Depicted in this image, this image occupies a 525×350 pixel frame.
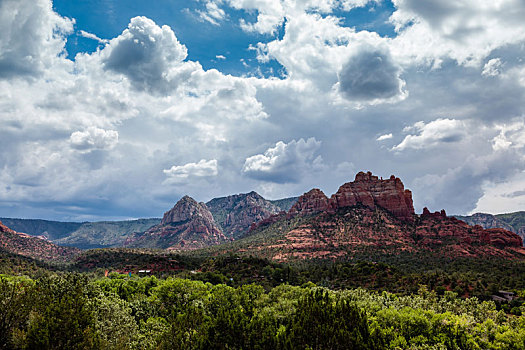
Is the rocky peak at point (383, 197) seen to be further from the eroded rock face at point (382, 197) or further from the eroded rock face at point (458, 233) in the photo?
the eroded rock face at point (458, 233)

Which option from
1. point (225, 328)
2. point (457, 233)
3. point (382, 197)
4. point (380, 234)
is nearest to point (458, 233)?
point (457, 233)

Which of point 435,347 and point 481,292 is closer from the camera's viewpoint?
point 435,347

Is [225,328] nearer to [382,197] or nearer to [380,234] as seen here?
[380,234]

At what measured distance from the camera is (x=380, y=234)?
154 meters

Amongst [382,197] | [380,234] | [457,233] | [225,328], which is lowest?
[225,328]

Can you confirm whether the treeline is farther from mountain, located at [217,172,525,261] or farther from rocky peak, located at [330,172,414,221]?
rocky peak, located at [330,172,414,221]

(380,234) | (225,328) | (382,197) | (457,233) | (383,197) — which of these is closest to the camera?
(225,328)

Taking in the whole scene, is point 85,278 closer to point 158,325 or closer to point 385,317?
point 158,325

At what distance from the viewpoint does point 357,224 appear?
167 m

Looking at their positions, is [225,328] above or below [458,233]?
below

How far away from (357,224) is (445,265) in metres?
63.2

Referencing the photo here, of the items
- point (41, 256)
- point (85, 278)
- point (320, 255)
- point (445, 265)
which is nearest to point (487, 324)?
point (85, 278)

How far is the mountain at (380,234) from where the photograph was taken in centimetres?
13338

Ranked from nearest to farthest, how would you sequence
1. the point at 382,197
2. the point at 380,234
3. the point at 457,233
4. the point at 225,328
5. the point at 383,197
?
the point at 225,328 → the point at 457,233 → the point at 380,234 → the point at 383,197 → the point at 382,197
